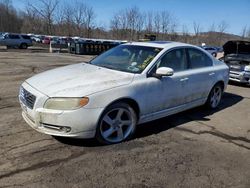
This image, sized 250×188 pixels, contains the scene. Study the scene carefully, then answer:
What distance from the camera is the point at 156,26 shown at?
71125 millimetres

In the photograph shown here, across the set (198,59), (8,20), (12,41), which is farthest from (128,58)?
(8,20)

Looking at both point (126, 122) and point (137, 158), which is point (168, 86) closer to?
point (126, 122)

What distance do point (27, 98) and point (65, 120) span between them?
823 millimetres

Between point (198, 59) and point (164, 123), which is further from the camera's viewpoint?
point (198, 59)

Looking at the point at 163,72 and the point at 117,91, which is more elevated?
the point at 163,72

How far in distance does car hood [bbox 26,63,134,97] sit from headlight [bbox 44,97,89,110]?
0.06m

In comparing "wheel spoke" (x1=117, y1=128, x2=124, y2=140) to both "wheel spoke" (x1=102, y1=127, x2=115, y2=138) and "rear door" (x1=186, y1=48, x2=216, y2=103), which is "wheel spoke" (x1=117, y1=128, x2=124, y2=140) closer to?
"wheel spoke" (x1=102, y1=127, x2=115, y2=138)

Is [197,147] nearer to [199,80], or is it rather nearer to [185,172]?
[185,172]

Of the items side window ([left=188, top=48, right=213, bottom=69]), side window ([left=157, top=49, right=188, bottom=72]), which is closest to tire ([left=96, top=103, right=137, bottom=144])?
side window ([left=157, top=49, right=188, bottom=72])

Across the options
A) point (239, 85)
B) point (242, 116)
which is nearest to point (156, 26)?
point (239, 85)

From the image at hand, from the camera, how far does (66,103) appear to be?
13.0ft

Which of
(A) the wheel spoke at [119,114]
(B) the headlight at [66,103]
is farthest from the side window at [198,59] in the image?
(B) the headlight at [66,103]

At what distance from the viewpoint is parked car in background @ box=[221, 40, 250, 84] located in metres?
10.8

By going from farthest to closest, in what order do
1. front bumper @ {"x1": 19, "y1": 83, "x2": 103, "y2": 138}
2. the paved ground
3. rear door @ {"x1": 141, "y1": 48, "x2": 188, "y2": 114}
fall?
rear door @ {"x1": 141, "y1": 48, "x2": 188, "y2": 114}
front bumper @ {"x1": 19, "y1": 83, "x2": 103, "y2": 138}
the paved ground
